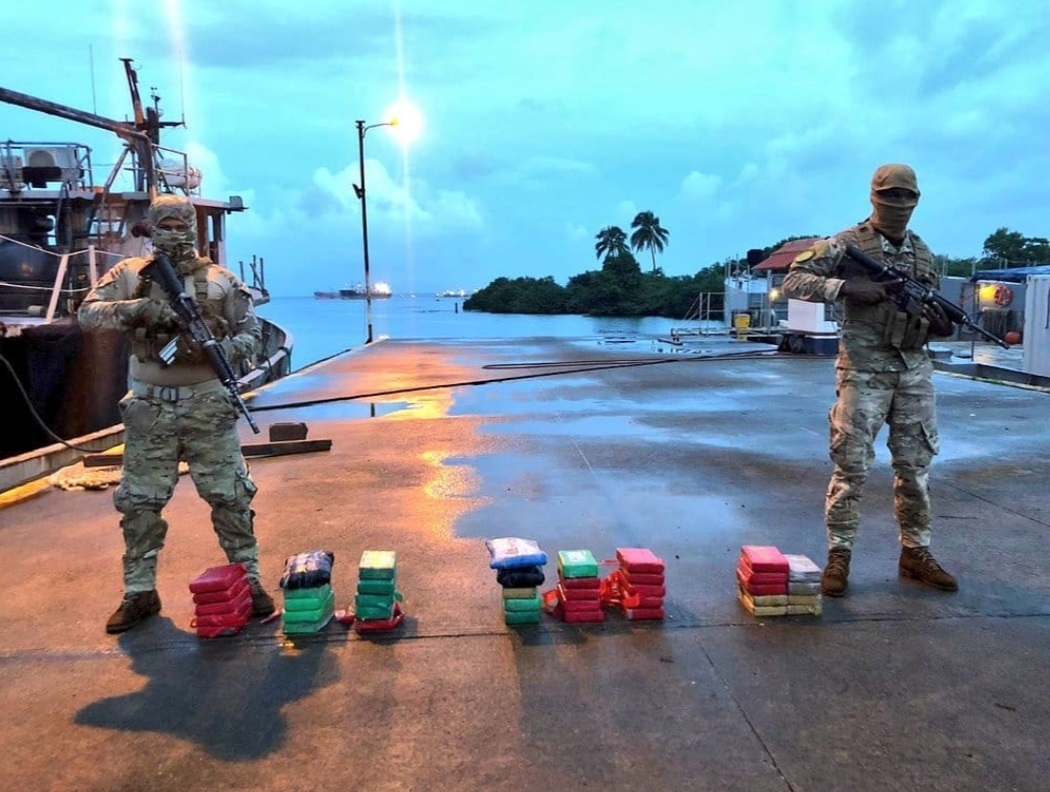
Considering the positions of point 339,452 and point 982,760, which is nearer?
point 982,760

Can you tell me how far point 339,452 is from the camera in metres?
7.66

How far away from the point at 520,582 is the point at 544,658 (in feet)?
1.31

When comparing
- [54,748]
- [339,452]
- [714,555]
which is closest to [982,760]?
[714,555]

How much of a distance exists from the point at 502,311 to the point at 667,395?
275ft

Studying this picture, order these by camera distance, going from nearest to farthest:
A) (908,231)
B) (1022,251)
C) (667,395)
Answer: (908,231)
(667,395)
(1022,251)

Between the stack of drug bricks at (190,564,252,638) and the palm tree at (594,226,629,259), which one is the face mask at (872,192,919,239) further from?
the palm tree at (594,226,629,259)

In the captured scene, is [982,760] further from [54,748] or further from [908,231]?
[54,748]

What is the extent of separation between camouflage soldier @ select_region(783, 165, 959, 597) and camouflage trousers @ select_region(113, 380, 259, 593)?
2950mm

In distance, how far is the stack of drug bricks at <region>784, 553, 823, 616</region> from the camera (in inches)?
143

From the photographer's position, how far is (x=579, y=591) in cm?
362

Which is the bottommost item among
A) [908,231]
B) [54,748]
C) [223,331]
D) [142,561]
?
[54,748]

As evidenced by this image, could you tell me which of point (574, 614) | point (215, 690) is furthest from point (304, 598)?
point (574, 614)

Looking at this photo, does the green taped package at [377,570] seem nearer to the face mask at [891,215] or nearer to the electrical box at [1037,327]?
the face mask at [891,215]

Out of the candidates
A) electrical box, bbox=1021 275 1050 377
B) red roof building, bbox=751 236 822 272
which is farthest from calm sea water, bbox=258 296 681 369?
electrical box, bbox=1021 275 1050 377
